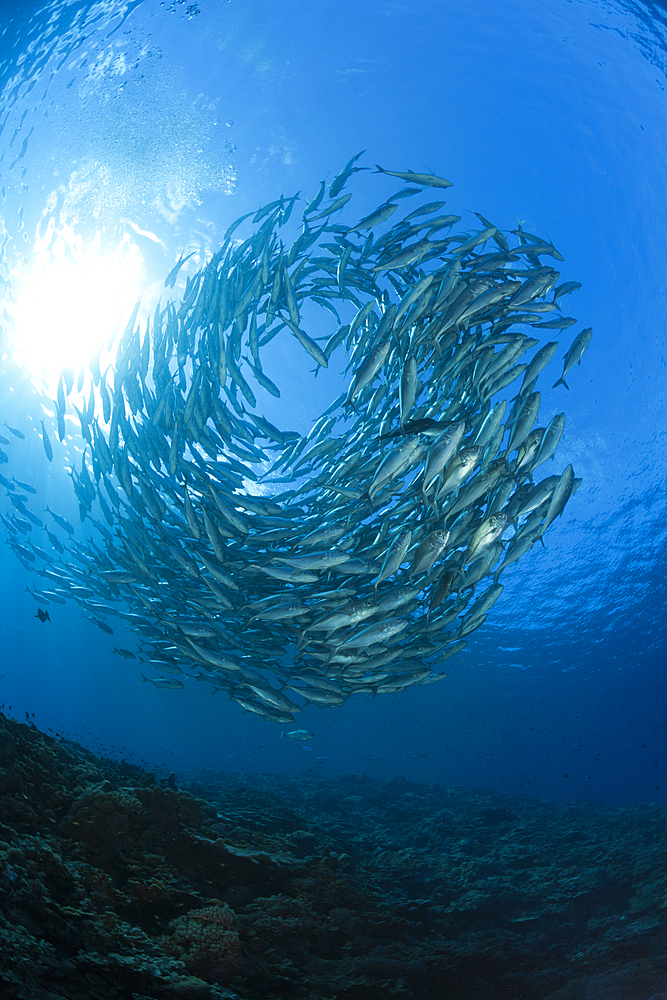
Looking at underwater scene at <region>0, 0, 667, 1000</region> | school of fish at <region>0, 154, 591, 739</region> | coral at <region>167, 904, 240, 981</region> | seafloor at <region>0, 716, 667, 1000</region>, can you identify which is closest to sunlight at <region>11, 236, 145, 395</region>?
underwater scene at <region>0, 0, 667, 1000</region>

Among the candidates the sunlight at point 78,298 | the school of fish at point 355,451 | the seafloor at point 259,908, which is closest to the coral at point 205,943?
the seafloor at point 259,908

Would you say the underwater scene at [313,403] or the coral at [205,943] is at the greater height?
the underwater scene at [313,403]

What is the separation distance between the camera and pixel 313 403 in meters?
8.23

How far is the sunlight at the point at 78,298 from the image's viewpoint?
6.09m

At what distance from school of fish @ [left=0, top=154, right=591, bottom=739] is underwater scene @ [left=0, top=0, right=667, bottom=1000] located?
0.16ft

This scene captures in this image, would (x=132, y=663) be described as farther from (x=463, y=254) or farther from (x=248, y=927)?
(x=463, y=254)

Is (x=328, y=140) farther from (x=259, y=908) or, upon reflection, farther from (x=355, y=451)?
(x=259, y=908)

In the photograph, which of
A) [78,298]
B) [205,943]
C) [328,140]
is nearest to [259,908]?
[205,943]

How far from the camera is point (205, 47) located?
5020mm

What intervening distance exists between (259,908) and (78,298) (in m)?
7.72

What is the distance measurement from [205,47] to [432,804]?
14197mm

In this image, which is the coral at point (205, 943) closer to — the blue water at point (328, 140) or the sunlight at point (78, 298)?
the blue water at point (328, 140)

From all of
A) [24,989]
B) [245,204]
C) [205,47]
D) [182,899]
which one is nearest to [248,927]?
[182,899]

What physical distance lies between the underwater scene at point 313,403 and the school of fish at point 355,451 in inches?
1.9
